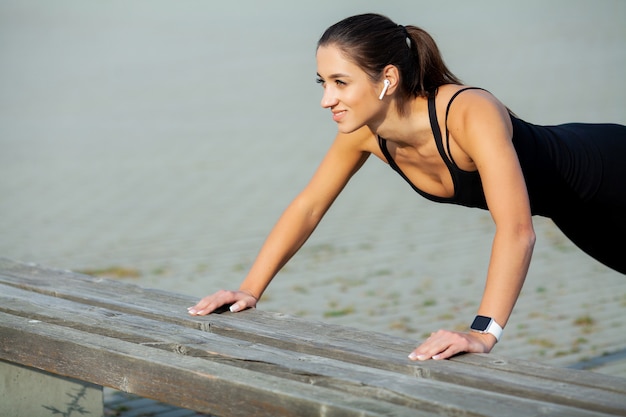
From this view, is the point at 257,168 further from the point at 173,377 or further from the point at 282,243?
the point at 173,377

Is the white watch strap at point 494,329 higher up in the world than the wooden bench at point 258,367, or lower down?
higher up

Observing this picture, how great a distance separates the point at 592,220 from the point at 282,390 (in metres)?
1.80

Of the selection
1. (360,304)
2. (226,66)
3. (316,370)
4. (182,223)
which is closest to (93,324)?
(316,370)

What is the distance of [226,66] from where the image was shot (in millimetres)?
16766

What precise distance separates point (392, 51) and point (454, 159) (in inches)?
15.9

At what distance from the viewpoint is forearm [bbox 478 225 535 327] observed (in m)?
2.86

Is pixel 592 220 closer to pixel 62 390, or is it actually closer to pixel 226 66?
pixel 62 390

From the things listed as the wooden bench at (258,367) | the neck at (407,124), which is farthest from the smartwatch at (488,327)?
the neck at (407,124)

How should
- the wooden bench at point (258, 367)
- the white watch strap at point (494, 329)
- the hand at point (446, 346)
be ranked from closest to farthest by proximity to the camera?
the wooden bench at point (258, 367), the hand at point (446, 346), the white watch strap at point (494, 329)

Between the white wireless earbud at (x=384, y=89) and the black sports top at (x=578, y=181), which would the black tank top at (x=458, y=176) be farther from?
the white wireless earbud at (x=384, y=89)

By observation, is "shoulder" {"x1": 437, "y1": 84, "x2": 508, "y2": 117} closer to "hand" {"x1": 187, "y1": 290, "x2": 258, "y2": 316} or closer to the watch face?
the watch face

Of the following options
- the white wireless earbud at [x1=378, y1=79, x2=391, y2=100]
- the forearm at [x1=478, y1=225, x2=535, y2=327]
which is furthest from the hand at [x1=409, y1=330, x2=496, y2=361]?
the white wireless earbud at [x1=378, y1=79, x2=391, y2=100]

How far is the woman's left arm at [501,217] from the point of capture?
2.86 metres

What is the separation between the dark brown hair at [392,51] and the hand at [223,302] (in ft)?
2.73
